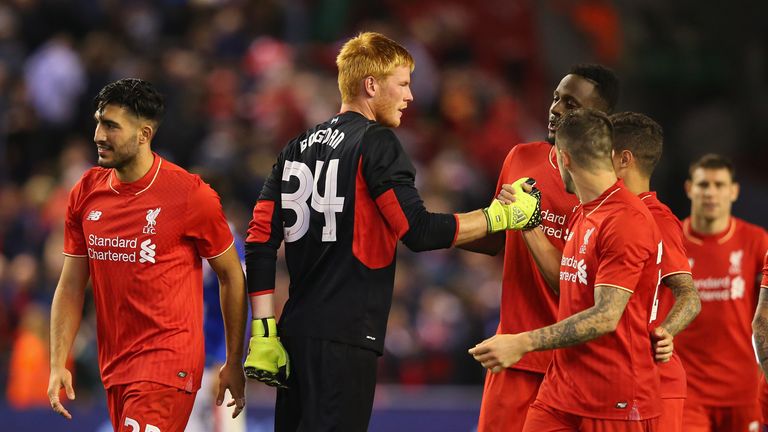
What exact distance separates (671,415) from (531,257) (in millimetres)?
1050

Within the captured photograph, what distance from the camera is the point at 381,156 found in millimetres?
5879

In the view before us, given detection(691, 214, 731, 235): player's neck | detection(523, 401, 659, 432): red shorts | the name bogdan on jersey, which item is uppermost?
detection(691, 214, 731, 235): player's neck

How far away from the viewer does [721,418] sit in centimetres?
789

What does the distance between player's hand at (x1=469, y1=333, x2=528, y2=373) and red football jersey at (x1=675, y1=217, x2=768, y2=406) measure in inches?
105

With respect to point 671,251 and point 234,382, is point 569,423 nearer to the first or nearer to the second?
point 671,251

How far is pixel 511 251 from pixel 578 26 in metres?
11.7

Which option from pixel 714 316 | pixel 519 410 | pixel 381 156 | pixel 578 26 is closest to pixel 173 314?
pixel 381 156

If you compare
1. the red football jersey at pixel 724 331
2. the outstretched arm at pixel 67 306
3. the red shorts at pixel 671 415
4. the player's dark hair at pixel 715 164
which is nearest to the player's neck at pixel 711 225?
the red football jersey at pixel 724 331

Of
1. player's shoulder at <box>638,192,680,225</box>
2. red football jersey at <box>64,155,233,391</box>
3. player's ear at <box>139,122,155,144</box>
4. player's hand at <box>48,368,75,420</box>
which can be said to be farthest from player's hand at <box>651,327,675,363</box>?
player's hand at <box>48,368,75,420</box>

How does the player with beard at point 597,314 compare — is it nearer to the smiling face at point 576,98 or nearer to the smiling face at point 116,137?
the smiling face at point 576,98

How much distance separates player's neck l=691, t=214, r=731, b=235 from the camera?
822cm

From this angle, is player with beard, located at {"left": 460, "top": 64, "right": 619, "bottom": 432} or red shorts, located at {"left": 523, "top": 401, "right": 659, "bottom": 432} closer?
red shorts, located at {"left": 523, "top": 401, "right": 659, "bottom": 432}

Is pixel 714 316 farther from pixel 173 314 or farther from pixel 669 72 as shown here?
pixel 669 72

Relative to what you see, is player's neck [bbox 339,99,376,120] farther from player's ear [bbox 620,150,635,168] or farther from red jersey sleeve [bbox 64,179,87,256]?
red jersey sleeve [bbox 64,179,87,256]
